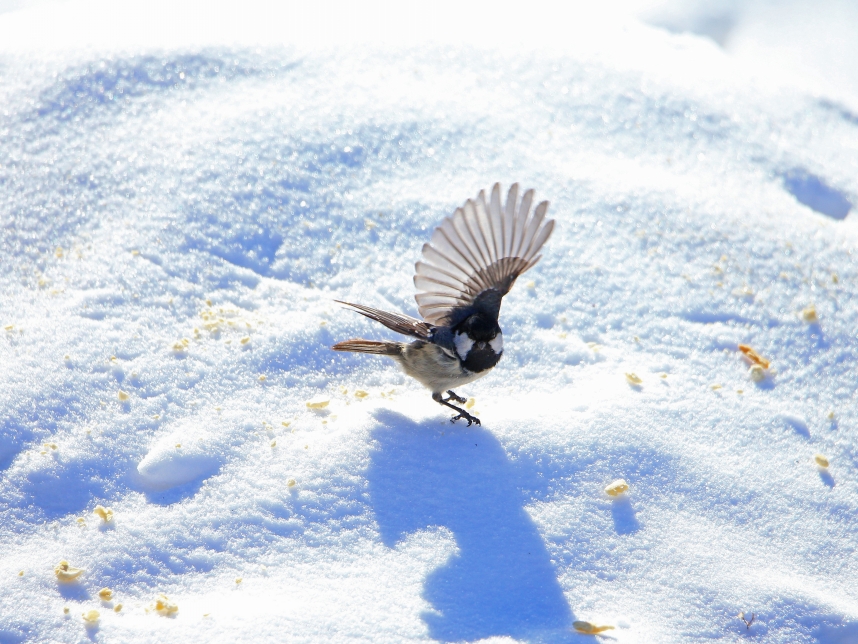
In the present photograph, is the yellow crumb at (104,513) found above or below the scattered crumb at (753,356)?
below

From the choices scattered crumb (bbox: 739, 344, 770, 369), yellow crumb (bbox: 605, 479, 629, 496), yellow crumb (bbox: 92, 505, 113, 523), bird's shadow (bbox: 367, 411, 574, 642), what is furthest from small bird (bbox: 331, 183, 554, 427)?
scattered crumb (bbox: 739, 344, 770, 369)

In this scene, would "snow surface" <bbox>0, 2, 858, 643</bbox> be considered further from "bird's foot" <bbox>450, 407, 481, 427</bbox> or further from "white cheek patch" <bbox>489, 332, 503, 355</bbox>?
"white cheek patch" <bbox>489, 332, 503, 355</bbox>

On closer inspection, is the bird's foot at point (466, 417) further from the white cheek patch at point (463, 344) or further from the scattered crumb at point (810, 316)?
the scattered crumb at point (810, 316)

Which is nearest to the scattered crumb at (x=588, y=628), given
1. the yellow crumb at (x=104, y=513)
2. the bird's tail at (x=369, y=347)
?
the bird's tail at (x=369, y=347)

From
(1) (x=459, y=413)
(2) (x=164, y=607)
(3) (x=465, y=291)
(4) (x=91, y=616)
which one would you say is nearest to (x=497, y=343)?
(3) (x=465, y=291)

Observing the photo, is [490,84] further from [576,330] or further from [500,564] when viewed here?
[500,564]

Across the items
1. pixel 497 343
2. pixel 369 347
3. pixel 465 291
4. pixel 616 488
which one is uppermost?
pixel 465 291

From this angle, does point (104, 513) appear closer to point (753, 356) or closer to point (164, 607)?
point (164, 607)

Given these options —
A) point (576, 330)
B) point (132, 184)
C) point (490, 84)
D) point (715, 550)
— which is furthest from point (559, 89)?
point (715, 550)
